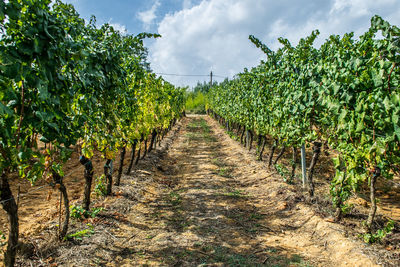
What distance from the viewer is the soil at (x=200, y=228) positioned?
11.3 feet

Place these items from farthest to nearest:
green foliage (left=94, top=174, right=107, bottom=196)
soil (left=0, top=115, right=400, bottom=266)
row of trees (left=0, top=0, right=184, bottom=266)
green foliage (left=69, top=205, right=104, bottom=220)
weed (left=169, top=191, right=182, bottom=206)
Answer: weed (left=169, top=191, right=182, bottom=206) → green foliage (left=94, top=174, right=107, bottom=196) → green foliage (left=69, top=205, right=104, bottom=220) → soil (left=0, top=115, right=400, bottom=266) → row of trees (left=0, top=0, right=184, bottom=266)

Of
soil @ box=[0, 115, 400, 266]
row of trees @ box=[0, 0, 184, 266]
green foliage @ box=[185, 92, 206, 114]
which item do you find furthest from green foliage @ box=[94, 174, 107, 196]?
green foliage @ box=[185, 92, 206, 114]

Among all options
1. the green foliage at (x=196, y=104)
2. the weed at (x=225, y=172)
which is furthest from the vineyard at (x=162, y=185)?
the green foliage at (x=196, y=104)

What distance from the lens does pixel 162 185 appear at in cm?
705

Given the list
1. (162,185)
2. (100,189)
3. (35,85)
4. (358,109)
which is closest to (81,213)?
(100,189)

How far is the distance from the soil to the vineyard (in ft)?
0.08

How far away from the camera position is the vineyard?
224 centimetres

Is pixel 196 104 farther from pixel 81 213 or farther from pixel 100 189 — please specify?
pixel 81 213

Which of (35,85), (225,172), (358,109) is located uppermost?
(35,85)

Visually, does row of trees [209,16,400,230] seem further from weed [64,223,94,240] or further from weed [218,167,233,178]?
weed [64,223,94,240]

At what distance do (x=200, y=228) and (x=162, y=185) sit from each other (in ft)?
9.22

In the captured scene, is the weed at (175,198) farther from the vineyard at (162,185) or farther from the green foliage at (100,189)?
the green foliage at (100,189)

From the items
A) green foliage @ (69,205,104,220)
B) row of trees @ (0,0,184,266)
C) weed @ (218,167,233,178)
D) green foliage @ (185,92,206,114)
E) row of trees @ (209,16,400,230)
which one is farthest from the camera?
green foliage @ (185,92,206,114)

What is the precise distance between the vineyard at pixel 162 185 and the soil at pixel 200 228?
0.03 m
